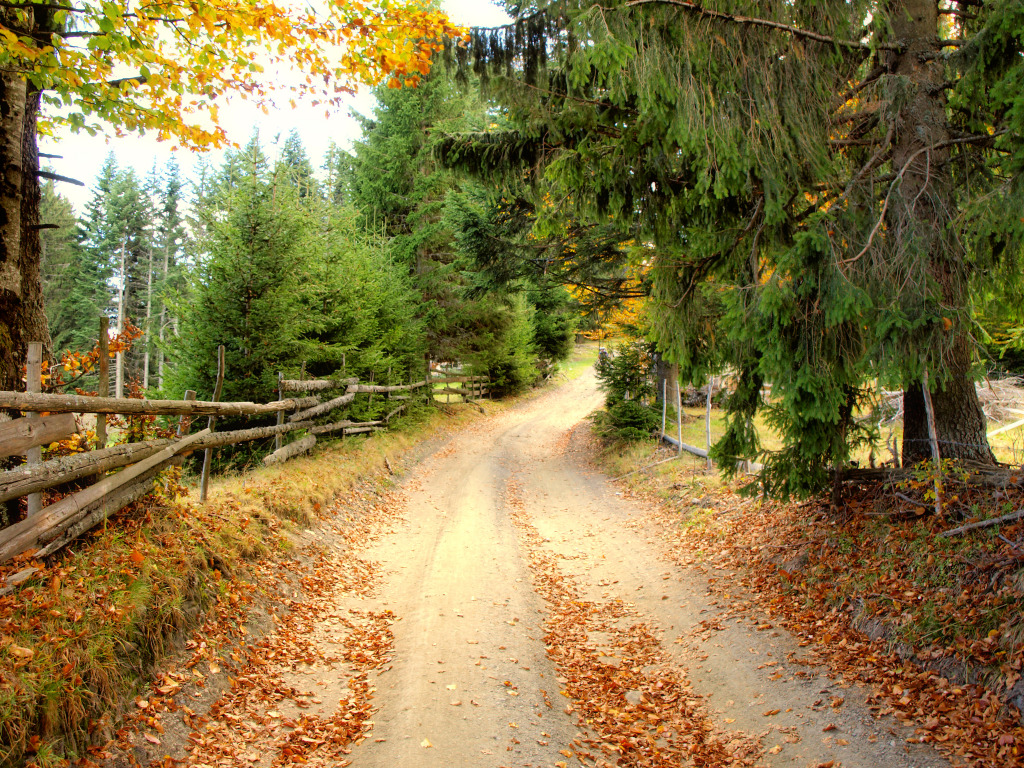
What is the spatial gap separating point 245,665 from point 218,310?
258 inches

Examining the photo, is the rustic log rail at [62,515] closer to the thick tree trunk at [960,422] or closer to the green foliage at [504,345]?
the thick tree trunk at [960,422]

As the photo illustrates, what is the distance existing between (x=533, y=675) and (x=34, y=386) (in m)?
4.99

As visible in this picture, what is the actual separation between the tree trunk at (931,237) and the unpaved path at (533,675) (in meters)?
2.82

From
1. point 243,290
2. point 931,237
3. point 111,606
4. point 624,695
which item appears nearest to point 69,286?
point 243,290

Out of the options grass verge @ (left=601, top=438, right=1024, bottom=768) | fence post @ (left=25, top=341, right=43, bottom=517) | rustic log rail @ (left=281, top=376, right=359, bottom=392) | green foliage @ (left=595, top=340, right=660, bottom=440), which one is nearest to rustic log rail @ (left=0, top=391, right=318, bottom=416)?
fence post @ (left=25, top=341, right=43, bottom=517)

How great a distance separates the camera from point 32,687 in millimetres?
3256

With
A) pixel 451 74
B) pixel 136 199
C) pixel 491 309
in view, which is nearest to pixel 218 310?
pixel 451 74

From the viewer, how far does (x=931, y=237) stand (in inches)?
203

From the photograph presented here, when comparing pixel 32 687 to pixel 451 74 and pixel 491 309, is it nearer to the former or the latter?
pixel 451 74

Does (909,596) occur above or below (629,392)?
below

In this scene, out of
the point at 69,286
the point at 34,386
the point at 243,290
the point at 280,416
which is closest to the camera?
the point at 34,386

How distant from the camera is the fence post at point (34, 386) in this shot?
4293 millimetres

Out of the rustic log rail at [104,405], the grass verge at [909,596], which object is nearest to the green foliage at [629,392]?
the grass verge at [909,596]

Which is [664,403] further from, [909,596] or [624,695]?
[624,695]
